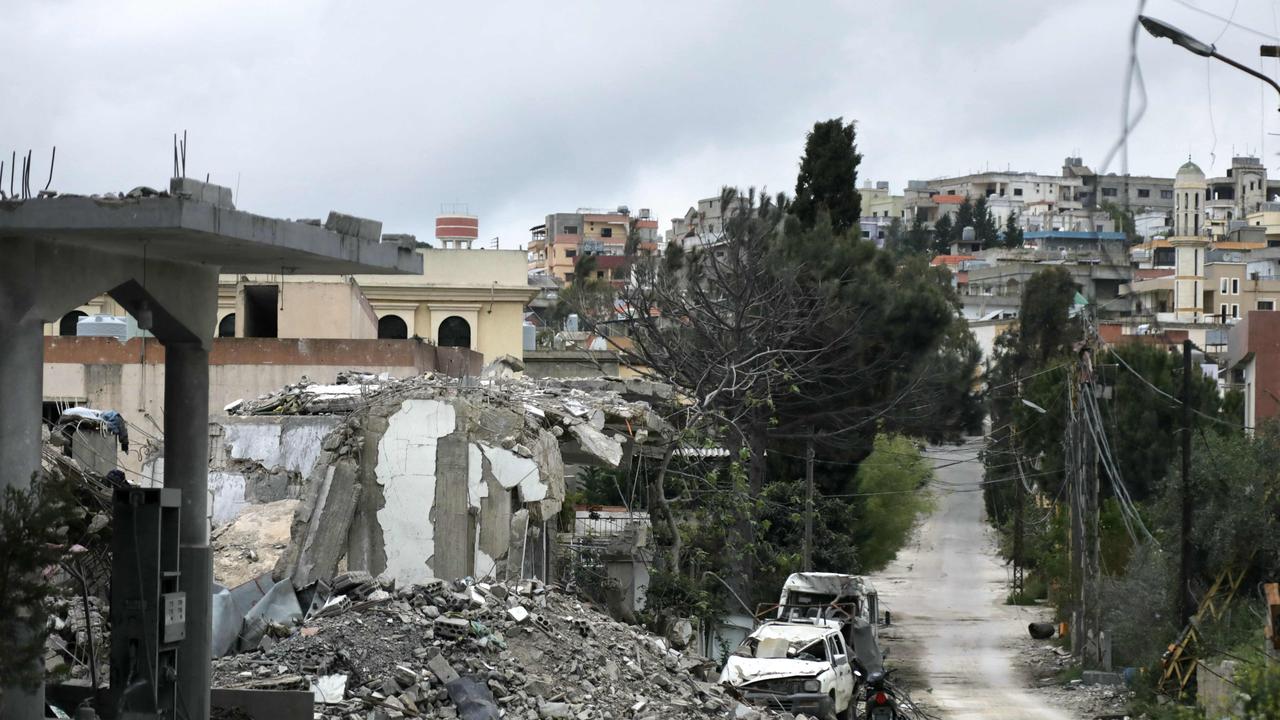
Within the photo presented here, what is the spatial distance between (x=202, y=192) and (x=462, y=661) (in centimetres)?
606

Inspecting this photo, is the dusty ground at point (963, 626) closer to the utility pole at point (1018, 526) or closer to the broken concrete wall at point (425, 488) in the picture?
the utility pole at point (1018, 526)

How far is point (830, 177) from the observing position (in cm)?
4659

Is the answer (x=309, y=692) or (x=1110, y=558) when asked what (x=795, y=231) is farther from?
(x=309, y=692)

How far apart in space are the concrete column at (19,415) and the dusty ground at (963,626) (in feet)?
69.9

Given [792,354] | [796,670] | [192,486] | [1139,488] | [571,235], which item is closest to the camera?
[192,486]

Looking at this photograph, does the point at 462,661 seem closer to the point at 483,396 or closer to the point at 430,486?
the point at 430,486

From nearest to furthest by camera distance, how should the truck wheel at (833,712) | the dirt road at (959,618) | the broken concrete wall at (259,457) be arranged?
the broken concrete wall at (259,457), the truck wheel at (833,712), the dirt road at (959,618)

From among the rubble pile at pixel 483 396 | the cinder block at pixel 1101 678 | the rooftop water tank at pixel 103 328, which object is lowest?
the cinder block at pixel 1101 678

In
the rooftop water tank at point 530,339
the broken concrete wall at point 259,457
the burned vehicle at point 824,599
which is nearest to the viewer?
the broken concrete wall at point 259,457

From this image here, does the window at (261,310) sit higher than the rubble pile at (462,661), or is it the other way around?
the window at (261,310)

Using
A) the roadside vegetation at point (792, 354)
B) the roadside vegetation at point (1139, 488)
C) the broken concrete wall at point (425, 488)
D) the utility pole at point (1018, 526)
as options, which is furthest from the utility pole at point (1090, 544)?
the broken concrete wall at point (425, 488)

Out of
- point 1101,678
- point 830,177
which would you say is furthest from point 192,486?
point 830,177

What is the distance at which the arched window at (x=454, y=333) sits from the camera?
54.2 m

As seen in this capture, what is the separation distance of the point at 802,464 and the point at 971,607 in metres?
15.8
